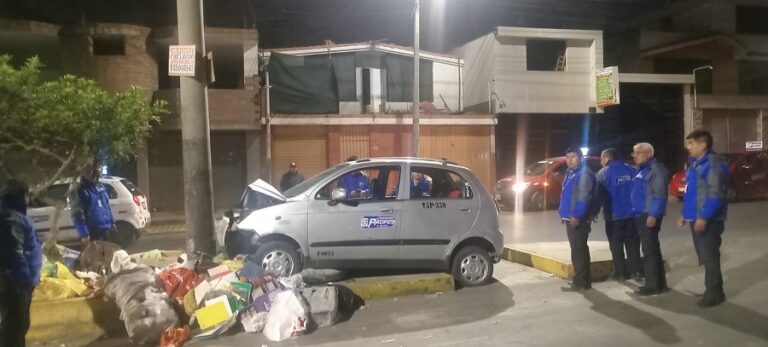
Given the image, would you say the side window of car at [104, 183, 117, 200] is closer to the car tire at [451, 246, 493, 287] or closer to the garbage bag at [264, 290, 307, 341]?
the garbage bag at [264, 290, 307, 341]

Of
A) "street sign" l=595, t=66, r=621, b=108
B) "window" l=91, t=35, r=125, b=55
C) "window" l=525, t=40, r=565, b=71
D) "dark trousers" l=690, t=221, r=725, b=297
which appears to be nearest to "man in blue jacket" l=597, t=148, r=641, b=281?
"dark trousers" l=690, t=221, r=725, b=297

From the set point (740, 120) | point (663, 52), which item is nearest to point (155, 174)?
point (663, 52)

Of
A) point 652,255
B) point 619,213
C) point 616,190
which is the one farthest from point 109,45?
point 652,255

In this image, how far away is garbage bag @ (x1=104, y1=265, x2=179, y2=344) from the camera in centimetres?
555

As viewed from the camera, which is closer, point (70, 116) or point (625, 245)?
point (625, 245)

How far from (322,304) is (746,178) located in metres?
16.0

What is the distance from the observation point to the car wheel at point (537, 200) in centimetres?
1716

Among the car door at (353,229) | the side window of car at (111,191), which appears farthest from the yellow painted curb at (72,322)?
the side window of car at (111,191)

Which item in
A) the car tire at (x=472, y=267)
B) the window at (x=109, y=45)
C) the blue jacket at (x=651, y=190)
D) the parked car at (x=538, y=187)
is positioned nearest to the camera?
the blue jacket at (x=651, y=190)

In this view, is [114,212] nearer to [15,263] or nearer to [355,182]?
[355,182]

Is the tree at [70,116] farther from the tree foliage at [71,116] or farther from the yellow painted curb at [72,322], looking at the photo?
the yellow painted curb at [72,322]

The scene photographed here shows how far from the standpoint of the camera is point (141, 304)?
18.5 feet

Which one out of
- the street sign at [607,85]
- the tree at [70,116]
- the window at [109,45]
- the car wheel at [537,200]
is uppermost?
the window at [109,45]

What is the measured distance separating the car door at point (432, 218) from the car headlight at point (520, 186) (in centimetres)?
998
